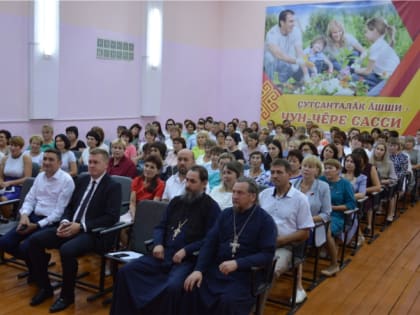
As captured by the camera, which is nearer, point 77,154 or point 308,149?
point 308,149

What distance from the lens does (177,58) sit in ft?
34.3

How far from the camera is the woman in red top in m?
4.05

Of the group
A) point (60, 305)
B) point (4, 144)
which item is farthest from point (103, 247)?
point (4, 144)

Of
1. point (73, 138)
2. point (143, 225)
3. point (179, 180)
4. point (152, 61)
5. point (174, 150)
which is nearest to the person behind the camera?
point (143, 225)

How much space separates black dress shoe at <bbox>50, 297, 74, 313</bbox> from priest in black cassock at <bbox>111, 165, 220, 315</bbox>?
22.4 inches

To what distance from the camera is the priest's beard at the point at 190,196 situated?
10.3ft

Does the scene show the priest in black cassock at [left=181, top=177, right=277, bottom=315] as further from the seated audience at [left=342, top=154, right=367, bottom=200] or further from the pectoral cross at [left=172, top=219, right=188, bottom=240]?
the seated audience at [left=342, top=154, right=367, bottom=200]

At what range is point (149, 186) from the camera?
4.11m

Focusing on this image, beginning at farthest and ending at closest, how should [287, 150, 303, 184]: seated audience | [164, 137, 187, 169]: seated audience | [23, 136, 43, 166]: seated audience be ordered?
[164, 137, 187, 169]: seated audience
[23, 136, 43, 166]: seated audience
[287, 150, 303, 184]: seated audience

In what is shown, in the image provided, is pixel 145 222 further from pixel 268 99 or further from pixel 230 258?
pixel 268 99

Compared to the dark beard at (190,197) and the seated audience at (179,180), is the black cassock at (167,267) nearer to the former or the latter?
the dark beard at (190,197)

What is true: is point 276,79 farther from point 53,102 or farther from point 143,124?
point 53,102

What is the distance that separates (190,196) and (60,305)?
123cm

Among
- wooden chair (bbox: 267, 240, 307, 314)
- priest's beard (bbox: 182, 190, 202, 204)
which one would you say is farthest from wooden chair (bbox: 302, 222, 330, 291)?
priest's beard (bbox: 182, 190, 202, 204)
